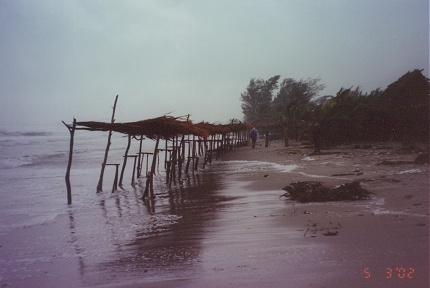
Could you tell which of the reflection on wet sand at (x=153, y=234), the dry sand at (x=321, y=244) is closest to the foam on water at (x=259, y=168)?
→ the reflection on wet sand at (x=153, y=234)

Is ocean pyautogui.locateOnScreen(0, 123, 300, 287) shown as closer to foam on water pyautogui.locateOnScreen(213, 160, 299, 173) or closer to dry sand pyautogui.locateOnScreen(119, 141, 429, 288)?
dry sand pyautogui.locateOnScreen(119, 141, 429, 288)

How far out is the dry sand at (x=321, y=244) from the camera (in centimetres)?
367

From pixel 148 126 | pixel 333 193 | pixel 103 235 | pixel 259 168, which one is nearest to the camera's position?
pixel 103 235

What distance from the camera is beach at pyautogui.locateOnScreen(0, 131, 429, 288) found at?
3.85 m

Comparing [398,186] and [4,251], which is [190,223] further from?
[398,186]

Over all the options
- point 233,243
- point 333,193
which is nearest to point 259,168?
point 333,193

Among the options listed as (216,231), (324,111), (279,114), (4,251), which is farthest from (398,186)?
(279,114)

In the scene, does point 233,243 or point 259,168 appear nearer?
point 233,243

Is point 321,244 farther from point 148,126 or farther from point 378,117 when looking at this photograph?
point 378,117

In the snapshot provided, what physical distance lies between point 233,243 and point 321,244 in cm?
116
